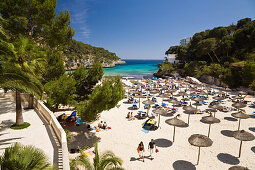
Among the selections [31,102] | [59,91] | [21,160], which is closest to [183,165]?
[21,160]

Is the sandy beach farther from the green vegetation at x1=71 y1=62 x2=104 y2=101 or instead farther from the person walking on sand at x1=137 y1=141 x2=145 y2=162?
the green vegetation at x1=71 y1=62 x2=104 y2=101

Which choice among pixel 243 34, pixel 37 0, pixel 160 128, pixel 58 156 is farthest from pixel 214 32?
pixel 58 156

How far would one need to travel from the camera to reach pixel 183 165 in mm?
9180

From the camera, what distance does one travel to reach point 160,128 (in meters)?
14.3

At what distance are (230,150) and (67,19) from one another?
60.3 feet

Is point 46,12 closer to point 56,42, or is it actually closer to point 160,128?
point 56,42

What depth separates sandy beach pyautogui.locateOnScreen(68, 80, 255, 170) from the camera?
365 inches

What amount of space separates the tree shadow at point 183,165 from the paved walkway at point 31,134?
7.01 meters

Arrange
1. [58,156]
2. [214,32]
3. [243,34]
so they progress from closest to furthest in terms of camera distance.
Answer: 1. [58,156]
2. [243,34]
3. [214,32]

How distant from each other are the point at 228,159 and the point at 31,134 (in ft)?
41.3

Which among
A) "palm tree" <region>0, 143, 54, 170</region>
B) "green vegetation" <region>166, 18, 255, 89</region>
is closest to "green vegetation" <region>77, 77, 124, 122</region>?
"palm tree" <region>0, 143, 54, 170</region>

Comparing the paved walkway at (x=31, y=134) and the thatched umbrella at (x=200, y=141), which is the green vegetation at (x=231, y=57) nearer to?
the thatched umbrella at (x=200, y=141)

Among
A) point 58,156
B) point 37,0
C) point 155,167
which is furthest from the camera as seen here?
point 37,0

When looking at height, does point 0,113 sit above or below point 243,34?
below
